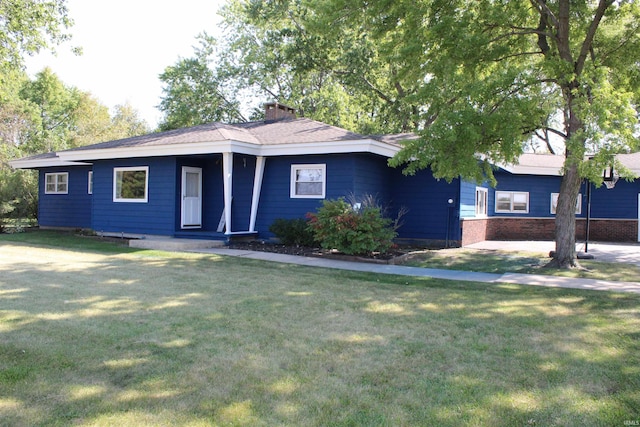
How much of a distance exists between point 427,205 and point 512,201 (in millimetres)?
6960

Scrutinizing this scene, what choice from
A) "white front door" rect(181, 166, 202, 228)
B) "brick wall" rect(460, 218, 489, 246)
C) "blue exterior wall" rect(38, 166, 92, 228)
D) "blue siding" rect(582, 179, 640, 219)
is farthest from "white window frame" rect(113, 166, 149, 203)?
"blue siding" rect(582, 179, 640, 219)

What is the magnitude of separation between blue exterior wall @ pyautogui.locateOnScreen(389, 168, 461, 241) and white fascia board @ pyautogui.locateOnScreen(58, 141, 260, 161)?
194 inches

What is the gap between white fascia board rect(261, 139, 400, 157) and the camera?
41.6 ft

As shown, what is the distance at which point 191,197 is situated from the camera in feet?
49.8

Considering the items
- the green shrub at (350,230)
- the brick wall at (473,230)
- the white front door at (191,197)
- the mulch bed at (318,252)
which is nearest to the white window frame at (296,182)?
the mulch bed at (318,252)

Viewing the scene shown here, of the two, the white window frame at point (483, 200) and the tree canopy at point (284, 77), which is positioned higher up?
the tree canopy at point (284, 77)

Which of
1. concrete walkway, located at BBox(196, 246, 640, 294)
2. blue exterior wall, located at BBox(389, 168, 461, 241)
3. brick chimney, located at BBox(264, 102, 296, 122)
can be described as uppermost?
brick chimney, located at BBox(264, 102, 296, 122)

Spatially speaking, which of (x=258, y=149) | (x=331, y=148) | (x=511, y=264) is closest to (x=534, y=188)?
(x=511, y=264)

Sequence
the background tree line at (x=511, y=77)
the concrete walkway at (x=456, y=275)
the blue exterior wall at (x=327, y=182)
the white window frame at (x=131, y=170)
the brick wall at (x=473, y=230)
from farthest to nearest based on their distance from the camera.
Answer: the brick wall at (x=473, y=230) → the white window frame at (x=131, y=170) → the blue exterior wall at (x=327, y=182) → the background tree line at (x=511, y=77) → the concrete walkway at (x=456, y=275)

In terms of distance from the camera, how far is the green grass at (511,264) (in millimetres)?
10031

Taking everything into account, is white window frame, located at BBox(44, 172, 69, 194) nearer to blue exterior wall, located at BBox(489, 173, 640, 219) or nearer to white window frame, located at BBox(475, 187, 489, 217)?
white window frame, located at BBox(475, 187, 489, 217)

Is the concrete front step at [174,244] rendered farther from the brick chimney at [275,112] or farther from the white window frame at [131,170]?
the brick chimney at [275,112]

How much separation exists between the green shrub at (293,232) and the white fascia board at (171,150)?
7.51 feet

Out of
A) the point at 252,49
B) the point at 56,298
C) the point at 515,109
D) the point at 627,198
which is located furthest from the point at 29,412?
the point at 252,49
